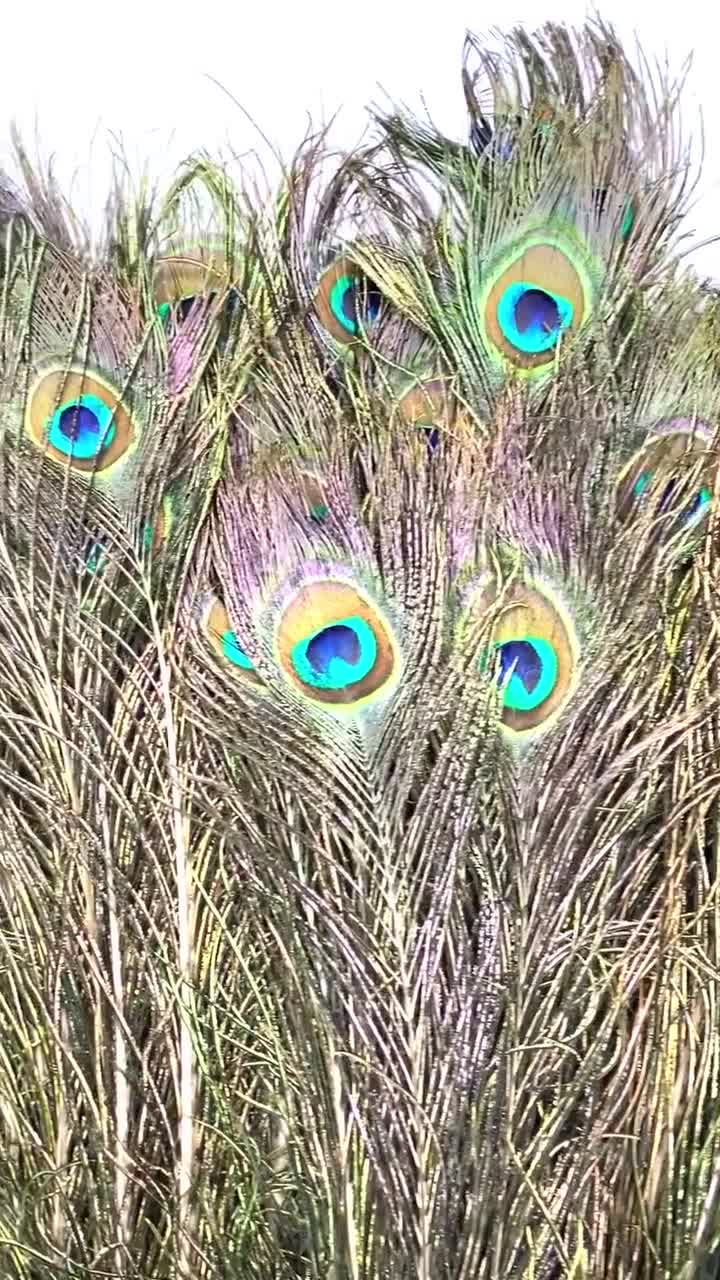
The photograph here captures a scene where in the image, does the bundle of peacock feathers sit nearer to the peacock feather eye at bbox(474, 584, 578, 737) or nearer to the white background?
the peacock feather eye at bbox(474, 584, 578, 737)

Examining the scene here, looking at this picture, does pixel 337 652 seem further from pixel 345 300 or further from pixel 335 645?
pixel 345 300

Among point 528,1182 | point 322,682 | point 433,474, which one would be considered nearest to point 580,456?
point 433,474

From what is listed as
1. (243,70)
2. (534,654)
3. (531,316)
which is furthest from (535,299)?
(243,70)

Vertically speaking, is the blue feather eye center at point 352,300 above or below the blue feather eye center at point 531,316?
above

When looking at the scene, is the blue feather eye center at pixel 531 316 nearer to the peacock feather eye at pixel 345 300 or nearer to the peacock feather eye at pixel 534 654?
the peacock feather eye at pixel 345 300

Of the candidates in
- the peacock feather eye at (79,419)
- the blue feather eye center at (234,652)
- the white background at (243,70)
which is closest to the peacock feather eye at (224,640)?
the blue feather eye center at (234,652)
